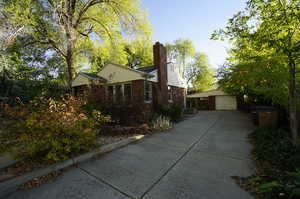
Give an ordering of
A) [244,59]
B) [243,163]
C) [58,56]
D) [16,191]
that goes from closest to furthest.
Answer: [16,191] → [243,163] → [244,59] → [58,56]

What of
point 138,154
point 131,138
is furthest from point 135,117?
point 138,154

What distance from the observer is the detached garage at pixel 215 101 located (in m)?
18.2

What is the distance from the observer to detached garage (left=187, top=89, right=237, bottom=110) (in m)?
18.2

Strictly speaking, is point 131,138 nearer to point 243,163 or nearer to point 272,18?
point 243,163

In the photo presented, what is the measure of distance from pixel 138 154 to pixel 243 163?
2.97m

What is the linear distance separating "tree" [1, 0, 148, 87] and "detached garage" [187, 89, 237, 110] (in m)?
13.4

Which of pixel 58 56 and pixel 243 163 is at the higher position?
pixel 58 56

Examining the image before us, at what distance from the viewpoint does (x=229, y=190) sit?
2418 mm

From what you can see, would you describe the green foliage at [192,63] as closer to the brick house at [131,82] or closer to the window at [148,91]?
the brick house at [131,82]

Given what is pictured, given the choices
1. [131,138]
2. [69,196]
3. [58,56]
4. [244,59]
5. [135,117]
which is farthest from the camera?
[58,56]

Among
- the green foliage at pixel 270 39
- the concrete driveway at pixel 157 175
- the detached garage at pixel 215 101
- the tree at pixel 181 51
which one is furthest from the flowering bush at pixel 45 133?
the tree at pixel 181 51

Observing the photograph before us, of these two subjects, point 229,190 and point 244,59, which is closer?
point 229,190

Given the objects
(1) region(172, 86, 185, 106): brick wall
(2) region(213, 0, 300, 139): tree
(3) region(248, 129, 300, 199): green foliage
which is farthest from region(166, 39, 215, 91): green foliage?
(3) region(248, 129, 300, 199): green foliage

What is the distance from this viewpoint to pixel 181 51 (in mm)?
27484
